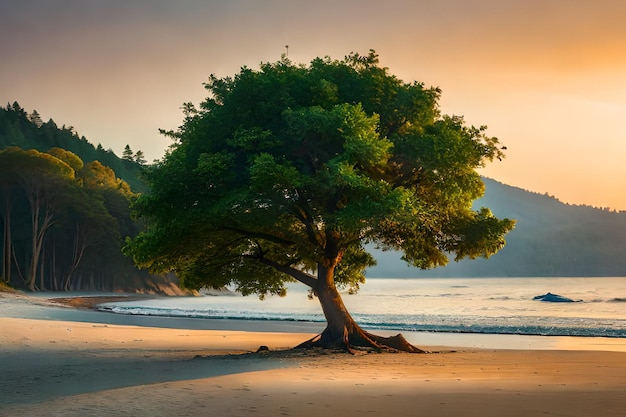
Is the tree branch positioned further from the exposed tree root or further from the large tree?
the exposed tree root

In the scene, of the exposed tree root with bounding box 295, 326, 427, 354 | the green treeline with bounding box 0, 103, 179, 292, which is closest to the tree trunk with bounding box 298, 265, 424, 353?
the exposed tree root with bounding box 295, 326, 427, 354

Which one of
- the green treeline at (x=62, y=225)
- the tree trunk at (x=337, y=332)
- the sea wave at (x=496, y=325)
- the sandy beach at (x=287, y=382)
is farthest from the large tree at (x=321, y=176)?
the green treeline at (x=62, y=225)

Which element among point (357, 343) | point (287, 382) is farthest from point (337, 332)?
point (287, 382)

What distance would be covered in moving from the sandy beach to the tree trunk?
1.69 meters

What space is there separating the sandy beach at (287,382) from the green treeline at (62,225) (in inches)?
2343

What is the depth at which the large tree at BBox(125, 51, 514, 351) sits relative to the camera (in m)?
20.6

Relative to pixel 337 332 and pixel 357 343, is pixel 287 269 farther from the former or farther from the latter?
pixel 357 343

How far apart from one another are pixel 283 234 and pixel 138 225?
84598mm

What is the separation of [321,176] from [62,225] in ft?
249

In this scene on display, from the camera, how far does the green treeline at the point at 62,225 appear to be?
79.1 m

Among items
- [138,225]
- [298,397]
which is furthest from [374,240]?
[138,225]

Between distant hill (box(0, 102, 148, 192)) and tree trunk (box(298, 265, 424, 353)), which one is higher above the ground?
distant hill (box(0, 102, 148, 192))

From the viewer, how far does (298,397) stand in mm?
11898

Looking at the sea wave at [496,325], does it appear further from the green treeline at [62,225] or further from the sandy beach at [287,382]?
the green treeline at [62,225]
